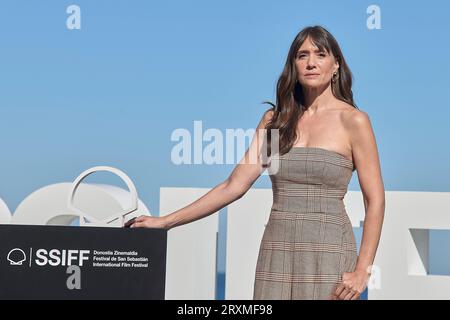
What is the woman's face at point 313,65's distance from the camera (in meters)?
2.73

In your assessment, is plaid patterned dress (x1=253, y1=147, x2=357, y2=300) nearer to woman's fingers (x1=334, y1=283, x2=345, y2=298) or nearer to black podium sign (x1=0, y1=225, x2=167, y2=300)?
woman's fingers (x1=334, y1=283, x2=345, y2=298)

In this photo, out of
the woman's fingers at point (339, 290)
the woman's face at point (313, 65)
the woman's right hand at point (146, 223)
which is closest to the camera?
the woman's fingers at point (339, 290)

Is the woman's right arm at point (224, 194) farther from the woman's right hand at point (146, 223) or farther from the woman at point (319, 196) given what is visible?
the woman at point (319, 196)

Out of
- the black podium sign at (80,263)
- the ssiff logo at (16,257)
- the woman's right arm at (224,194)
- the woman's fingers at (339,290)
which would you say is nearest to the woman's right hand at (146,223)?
the woman's right arm at (224,194)

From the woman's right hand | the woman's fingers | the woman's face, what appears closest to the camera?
the woman's fingers

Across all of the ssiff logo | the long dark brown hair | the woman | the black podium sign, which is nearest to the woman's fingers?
the woman

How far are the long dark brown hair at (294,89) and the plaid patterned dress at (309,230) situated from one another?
9cm

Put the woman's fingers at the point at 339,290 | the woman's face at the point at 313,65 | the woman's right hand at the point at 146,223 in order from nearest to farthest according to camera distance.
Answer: the woman's fingers at the point at 339,290 < the woman's face at the point at 313,65 < the woman's right hand at the point at 146,223

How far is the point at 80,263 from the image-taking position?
2740 millimetres

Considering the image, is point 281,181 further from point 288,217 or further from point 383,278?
point 383,278

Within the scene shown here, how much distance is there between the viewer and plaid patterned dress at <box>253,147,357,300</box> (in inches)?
104

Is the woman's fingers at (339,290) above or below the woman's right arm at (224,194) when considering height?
below

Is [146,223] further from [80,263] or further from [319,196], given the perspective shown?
[319,196]
